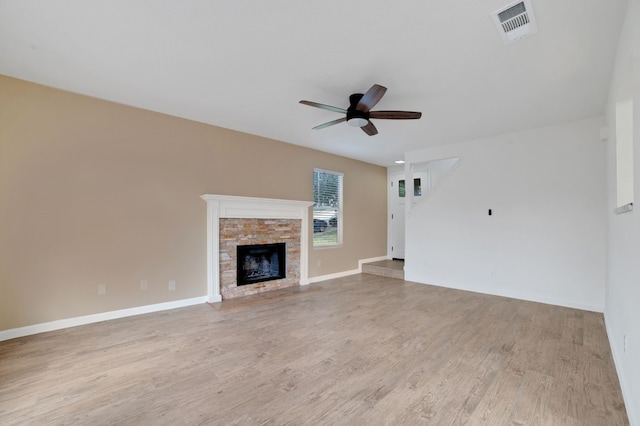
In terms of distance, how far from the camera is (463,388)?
6.82 ft

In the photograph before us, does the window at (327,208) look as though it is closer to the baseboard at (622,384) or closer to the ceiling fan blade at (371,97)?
the ceiling fan blade at (371,97)

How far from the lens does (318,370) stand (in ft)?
7.56

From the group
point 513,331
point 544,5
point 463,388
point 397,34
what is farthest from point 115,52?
point 513,331

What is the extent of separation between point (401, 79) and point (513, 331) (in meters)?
3.08

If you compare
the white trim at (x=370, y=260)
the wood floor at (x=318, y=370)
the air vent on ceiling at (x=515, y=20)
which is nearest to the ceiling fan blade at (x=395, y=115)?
the air vent on ceiling at (x=515, y=20)

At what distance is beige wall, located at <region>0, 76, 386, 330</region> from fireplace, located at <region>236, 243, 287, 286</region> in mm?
630

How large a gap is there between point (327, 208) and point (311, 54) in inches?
151

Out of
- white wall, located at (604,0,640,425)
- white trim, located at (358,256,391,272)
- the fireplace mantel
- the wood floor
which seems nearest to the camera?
white wall, located at (604,0,640,425)

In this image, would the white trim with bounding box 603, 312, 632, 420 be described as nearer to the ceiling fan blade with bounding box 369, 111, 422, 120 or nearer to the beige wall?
the ceiling fan blade with bounding box 369, 111, 422, 120

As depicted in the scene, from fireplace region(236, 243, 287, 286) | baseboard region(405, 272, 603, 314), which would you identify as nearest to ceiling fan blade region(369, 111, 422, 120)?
fireplace region(236, 243, 287, 286)

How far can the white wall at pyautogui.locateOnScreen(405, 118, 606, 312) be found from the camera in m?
3.86

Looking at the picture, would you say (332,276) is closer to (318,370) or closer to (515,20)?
(318,370)

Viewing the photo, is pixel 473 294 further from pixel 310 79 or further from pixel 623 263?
pixel 310 79

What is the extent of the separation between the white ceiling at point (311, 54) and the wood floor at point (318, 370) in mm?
2715
